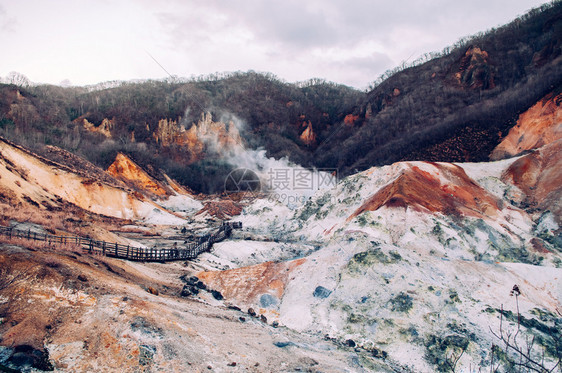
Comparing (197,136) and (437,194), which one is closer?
(437,194)

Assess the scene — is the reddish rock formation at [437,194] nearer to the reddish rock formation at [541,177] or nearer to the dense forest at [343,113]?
the reddish rock formation at [541,177]

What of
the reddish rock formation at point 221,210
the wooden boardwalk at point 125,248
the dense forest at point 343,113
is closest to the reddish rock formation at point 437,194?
the wooden boardwalk at point 125,248

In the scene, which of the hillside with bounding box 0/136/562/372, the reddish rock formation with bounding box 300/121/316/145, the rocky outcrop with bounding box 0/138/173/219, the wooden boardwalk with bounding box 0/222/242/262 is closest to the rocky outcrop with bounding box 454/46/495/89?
the reddish rock formation with bounding box 300/121/316/145

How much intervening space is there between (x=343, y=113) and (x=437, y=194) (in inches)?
2873

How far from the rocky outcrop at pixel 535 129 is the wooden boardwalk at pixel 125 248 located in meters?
32.3

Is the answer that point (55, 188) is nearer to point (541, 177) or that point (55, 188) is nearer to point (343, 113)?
point (541, 177)

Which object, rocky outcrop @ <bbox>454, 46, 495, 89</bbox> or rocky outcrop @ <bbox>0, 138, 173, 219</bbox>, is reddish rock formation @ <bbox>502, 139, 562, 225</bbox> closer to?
A: rocky outcrop @ <bbox>0, 138, 173, 219</bbox>

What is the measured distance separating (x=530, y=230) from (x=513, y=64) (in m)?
54.4

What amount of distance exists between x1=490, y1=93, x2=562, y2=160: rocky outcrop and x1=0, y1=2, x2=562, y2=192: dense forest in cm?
187

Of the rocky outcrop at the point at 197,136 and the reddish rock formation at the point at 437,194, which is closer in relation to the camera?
the reddish rock formation at the point at 437,194

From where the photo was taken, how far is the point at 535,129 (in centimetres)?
3853

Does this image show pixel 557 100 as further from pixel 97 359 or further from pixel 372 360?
pixel 97 359

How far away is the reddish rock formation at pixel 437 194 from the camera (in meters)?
24.2

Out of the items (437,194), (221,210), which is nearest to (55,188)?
(221,210)
